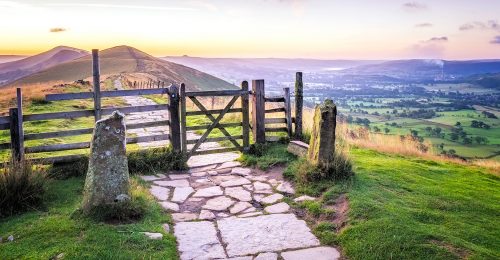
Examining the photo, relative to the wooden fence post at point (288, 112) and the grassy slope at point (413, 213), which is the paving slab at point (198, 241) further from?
the wooden fence post at point (288, 112)

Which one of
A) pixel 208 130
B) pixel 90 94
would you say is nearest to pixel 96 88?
pixel 90 94

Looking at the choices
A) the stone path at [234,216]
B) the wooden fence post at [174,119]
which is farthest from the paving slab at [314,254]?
the wooden fence post at [174,119]

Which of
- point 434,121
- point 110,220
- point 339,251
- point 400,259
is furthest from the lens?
point 434,121

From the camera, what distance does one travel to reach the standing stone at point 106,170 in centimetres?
645

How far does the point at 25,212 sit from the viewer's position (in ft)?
22.3

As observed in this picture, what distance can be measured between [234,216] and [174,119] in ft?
13.6

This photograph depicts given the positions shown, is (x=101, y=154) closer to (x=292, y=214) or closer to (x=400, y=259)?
(x=292, y=214)

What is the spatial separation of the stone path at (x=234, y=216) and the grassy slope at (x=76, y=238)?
44 cm

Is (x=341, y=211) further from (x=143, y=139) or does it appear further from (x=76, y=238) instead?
(x=143, y=139)

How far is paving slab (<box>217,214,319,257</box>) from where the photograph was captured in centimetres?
589

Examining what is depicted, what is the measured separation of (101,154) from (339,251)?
4049mm

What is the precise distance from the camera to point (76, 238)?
5.66 meters

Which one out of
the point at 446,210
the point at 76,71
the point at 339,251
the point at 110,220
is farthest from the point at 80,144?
the point at 76,71

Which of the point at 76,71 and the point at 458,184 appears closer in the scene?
the point at 458,184
